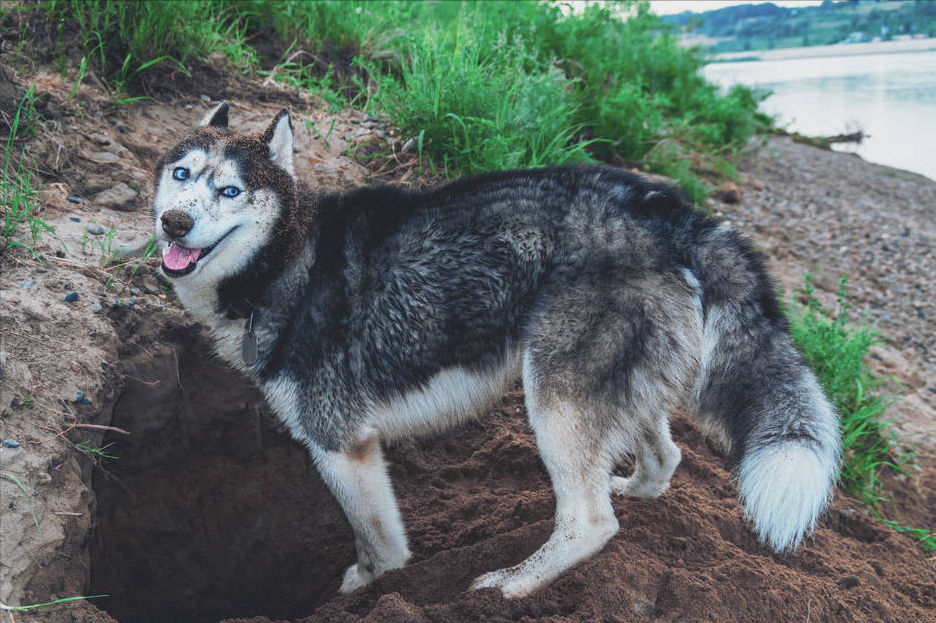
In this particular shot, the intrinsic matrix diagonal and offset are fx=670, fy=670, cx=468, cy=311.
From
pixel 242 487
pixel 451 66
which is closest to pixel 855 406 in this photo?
pixel 451 66

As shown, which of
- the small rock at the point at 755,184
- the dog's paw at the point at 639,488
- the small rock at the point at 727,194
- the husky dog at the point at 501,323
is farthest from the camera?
the small rock at the point at 755,184

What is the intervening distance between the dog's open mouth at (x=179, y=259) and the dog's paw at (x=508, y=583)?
66.3 inches

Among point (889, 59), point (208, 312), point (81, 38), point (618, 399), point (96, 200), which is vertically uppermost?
point (81, 38)

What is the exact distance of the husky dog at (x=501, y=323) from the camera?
8.05 ft

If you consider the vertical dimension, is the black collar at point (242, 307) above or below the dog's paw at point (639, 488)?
above

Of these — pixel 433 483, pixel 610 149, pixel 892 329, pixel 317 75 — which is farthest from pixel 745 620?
pixel 317 75

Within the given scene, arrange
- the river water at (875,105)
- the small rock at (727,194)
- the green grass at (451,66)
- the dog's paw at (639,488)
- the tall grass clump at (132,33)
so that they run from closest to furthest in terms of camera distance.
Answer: the dog's paw at (639,488) < the tall grass clump at (132,33) < the green grass at (451,66) < the small rock at (727,194) < the river water at (875,105)

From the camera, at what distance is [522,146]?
14.7 feet

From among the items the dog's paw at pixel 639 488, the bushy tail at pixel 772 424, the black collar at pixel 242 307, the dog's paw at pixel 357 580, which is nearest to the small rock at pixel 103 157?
the black collar at pixel 242 307

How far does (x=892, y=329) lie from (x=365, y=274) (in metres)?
4.37

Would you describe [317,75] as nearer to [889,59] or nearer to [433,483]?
[433,483]

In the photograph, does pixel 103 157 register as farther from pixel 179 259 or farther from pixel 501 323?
pixel 501 323

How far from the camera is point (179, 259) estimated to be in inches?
104

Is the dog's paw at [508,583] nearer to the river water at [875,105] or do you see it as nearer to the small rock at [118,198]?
the small rock at [118,198]
